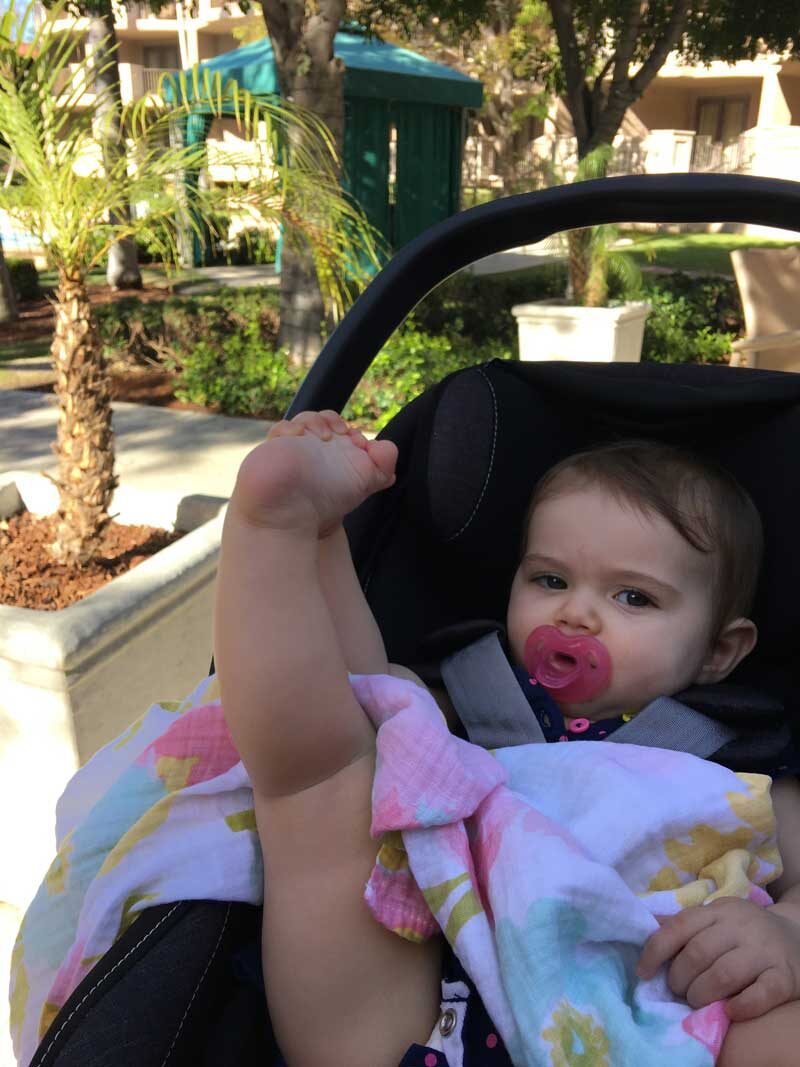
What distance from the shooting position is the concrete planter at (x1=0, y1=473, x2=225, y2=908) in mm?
2275

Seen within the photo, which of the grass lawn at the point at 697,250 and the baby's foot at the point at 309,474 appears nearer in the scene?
the baby's foot at the point at 309,474

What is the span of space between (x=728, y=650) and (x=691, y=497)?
260 mm

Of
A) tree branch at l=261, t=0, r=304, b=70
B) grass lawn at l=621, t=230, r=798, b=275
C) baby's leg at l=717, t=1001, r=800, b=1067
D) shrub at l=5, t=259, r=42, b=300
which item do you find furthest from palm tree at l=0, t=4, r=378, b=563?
grass lawn at l=621, t=230, r=798, b=275

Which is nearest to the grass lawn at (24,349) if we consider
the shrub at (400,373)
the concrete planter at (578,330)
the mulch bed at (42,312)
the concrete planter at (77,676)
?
the mulch bed at (42,312)

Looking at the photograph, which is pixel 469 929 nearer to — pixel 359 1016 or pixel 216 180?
pixel 359 1016

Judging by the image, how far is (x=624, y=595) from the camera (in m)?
1.38

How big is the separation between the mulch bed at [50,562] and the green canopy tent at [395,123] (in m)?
7.87

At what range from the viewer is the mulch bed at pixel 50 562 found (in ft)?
9.82

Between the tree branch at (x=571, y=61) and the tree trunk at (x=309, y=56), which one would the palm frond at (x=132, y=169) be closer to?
the tree trunk at (x=309, y=56)

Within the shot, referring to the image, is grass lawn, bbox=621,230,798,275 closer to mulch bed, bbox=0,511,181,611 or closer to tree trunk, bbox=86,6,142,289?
tree trunk, bbox=86,6,142,289

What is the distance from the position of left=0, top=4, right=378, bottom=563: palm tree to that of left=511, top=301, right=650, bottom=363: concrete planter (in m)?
3.43

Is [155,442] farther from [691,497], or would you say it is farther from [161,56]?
[161,56]

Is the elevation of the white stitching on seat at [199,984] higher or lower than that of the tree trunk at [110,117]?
lower

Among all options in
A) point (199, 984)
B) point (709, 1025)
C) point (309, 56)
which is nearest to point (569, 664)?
point (709, 1025)
